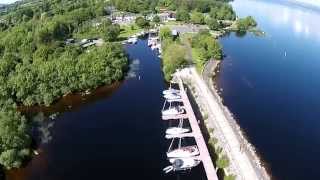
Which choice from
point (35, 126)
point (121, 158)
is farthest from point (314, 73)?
point (35, 126)

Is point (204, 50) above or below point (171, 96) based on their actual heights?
above

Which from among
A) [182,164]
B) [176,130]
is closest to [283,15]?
[176,130]

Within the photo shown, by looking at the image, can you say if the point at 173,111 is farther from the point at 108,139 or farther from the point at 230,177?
the point at 230,177

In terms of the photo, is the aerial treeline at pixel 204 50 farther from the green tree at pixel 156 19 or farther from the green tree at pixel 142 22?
the green tree at pixel 156 19

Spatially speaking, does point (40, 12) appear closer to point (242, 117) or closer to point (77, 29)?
point (77, 29)

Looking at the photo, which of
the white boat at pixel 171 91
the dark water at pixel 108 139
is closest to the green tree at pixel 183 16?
the dark water at pixel 108 139

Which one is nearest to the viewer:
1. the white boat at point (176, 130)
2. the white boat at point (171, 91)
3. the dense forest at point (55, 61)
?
the dense forest at point (55, 61)
